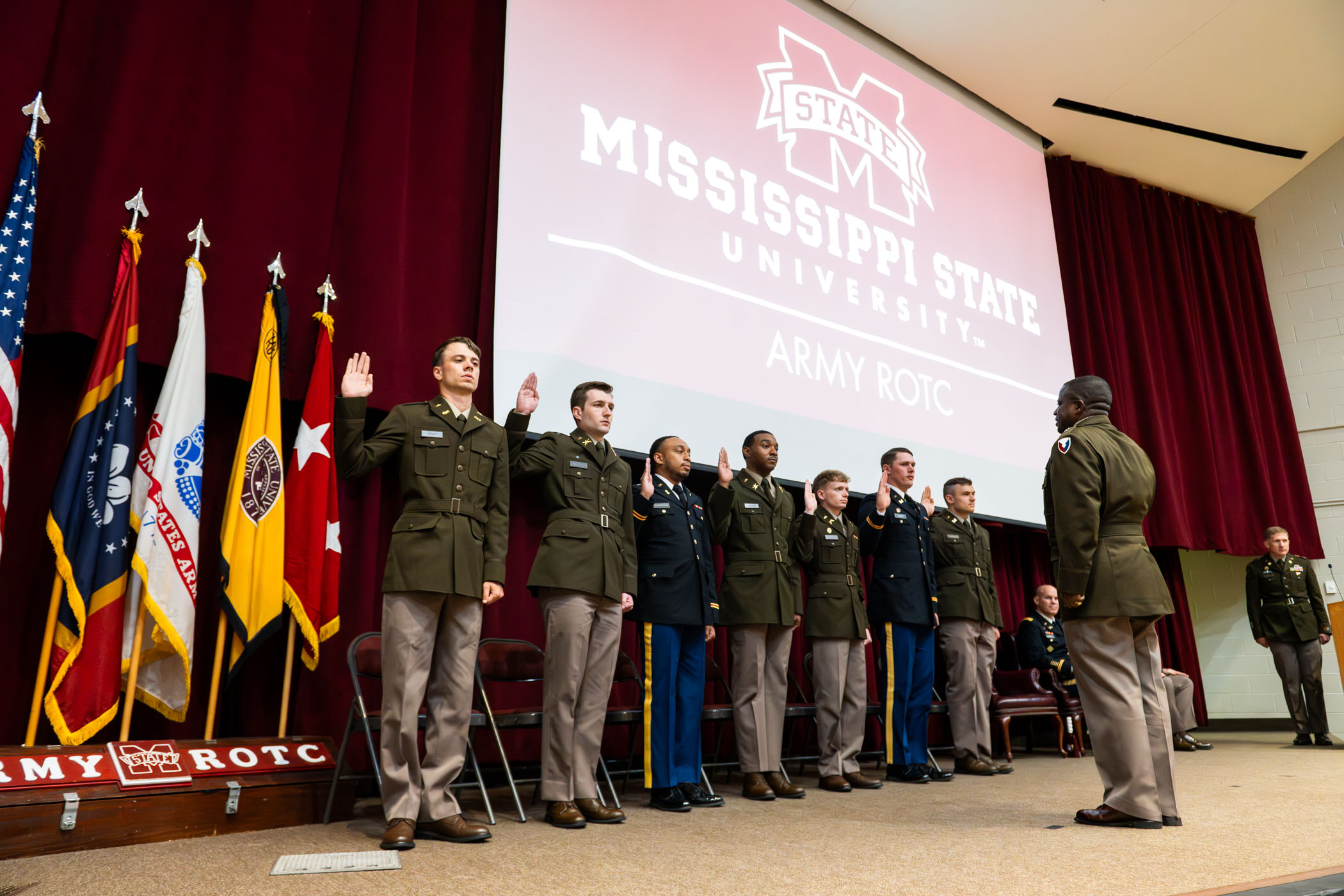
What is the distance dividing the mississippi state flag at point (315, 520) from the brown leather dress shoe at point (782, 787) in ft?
5.81

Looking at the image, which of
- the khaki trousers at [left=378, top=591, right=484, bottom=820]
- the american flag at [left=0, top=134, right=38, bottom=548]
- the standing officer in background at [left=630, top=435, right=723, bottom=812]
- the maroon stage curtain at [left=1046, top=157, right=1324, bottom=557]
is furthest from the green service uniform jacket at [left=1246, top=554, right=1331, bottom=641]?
the american flag at [left=0, top=134, right=38, bottom=548]

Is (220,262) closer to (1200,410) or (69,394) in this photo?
(69,394)

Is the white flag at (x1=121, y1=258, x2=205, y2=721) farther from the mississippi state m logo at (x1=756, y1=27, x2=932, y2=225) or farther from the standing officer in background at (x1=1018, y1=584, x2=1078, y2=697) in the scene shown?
the standing officer in background at (x1=1018, y1=584, x2=1078, y2=697)

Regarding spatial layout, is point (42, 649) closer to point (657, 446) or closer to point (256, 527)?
point (256, 527)

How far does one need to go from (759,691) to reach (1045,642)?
294 cm

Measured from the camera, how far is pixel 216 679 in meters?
3.06

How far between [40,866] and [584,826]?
54.9 inches

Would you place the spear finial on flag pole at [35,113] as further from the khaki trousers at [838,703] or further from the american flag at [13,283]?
the khaki trousers at [838,703]

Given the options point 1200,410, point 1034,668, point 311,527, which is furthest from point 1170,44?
point 311,527

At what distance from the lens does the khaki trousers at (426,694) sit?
254 cm

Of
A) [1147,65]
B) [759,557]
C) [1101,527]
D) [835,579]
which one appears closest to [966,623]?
[835,579]

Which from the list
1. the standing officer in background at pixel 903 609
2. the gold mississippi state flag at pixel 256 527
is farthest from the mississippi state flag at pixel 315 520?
the standing officer in background at pixel 903 609

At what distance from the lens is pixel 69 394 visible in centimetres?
323

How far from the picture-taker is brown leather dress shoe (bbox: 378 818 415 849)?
7.85 feet
